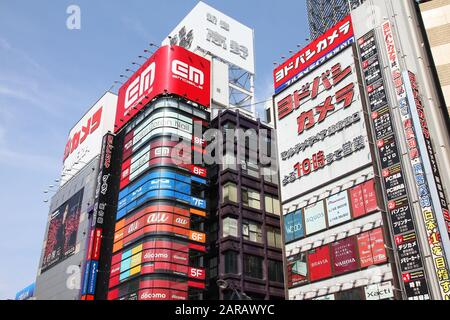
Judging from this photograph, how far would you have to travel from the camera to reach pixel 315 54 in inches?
1900

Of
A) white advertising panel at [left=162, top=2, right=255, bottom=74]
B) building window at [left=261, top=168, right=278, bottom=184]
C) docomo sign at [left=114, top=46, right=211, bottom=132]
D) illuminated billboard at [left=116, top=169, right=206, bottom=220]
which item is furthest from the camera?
white advertising panel at [left=162, top=2, right=255, bottom=74]

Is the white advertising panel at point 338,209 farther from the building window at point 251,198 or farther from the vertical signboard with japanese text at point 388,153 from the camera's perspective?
A: the building window at point 251,198

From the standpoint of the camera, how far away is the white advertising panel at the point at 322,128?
4025cm

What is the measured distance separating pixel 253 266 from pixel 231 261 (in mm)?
3072

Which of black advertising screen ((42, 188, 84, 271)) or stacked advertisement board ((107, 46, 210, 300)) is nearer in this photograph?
stacked advertisement board ((107, 46, 210, 300))

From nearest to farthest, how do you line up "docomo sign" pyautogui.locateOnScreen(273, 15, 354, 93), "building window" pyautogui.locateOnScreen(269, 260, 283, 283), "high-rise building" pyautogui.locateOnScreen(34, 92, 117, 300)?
1. "docomo sign" pyautogui.locateOnScreen(273, 15, 354, 93)
2. "building window" pyautogui.locateOnScreen(269, 260, 283, 283)
3. "high-rise building" pyautogui.locateOnScreen(34, 92, 117, 300)

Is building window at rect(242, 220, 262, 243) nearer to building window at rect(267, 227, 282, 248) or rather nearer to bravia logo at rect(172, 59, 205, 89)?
building window at rect(267, 227, 282, 248)

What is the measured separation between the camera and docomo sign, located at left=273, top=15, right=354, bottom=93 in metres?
45.9

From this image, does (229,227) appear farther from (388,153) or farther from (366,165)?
(388,153)

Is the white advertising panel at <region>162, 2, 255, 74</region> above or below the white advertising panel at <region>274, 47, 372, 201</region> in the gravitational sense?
above

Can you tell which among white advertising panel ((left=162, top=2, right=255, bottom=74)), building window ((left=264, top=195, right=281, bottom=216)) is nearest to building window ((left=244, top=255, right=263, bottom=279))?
building window ((left=264, top=195, right=281, bottom=216))

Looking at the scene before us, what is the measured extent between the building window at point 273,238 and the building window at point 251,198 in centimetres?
314

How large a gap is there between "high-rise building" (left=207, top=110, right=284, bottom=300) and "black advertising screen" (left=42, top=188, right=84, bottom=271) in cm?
2405

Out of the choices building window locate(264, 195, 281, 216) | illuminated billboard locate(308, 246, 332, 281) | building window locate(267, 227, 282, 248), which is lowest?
illuminated billboard locate(308, 246, 332, 281)
